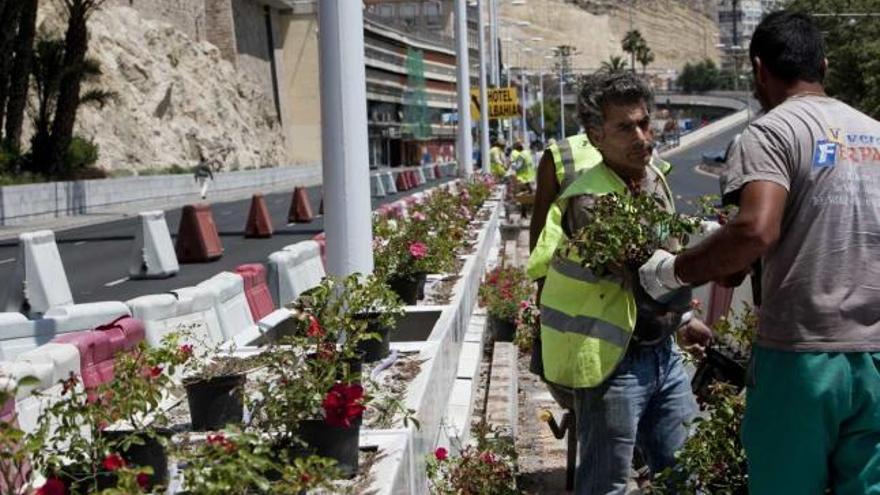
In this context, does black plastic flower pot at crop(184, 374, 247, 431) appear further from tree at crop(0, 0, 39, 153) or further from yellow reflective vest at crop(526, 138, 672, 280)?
tree at crop(0, 0, 39, 153)

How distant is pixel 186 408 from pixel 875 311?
2735mm

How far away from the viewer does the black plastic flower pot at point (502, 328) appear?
38.8 feet

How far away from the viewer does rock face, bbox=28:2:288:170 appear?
54.5m

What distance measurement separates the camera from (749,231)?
3.60 metres

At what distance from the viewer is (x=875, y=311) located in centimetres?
365

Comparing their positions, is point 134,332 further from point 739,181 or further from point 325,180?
point 739,181

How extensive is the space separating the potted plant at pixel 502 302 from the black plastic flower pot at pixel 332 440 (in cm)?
770

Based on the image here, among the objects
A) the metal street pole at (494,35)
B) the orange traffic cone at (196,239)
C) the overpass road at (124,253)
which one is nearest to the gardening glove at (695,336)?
the overpass road at (124,253)

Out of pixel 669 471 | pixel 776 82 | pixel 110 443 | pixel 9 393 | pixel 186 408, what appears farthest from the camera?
pixel 186 408

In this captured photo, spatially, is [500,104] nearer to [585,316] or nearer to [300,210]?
[300,210]

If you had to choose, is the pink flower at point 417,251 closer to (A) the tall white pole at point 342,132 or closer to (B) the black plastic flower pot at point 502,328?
(A) the tall white pole at point 342,132

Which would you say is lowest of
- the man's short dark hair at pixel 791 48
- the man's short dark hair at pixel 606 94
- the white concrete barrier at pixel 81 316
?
the white concrete barrier at pixel 81 316

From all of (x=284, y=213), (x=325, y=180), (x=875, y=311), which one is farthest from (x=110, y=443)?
(x=284, y=213)

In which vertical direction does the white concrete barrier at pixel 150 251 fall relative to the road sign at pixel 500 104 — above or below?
below
